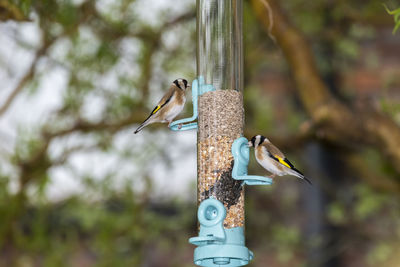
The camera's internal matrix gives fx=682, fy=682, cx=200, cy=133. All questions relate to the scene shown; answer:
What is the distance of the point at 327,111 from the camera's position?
16.7 ft

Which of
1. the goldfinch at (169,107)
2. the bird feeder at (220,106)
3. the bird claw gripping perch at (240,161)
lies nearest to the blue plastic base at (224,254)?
the bird feeder at (220,106)

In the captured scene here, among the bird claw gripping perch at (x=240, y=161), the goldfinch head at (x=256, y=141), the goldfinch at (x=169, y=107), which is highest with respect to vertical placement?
the goldfinch at (x=169, y=107)

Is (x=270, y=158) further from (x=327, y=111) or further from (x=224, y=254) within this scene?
(x=327, y=111)

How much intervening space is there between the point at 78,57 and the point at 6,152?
110 centimetres

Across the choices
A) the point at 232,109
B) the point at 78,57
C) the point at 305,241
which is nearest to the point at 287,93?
the point at 305,241

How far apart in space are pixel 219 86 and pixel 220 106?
104 mm

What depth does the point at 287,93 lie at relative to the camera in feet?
30.2

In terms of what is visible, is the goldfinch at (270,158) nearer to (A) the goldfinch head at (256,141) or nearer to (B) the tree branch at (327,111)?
(A) the goldfinch head at (256,141)

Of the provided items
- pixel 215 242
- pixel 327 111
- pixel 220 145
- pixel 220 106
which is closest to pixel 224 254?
pixel 215 242

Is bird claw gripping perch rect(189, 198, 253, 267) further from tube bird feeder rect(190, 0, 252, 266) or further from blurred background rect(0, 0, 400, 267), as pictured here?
blurred background rect(0, 0, 400, 267)

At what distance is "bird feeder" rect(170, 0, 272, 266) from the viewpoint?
3363 millimetres

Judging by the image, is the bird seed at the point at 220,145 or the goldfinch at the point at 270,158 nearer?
the bird seed at the point at 220,145

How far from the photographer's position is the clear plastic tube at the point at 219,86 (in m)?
3.44

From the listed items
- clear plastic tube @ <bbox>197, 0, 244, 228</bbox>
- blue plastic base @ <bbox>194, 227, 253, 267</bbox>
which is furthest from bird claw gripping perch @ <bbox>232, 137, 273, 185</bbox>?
blue plastic base @ <bbox>194, 227, 253, 267</bbox>
